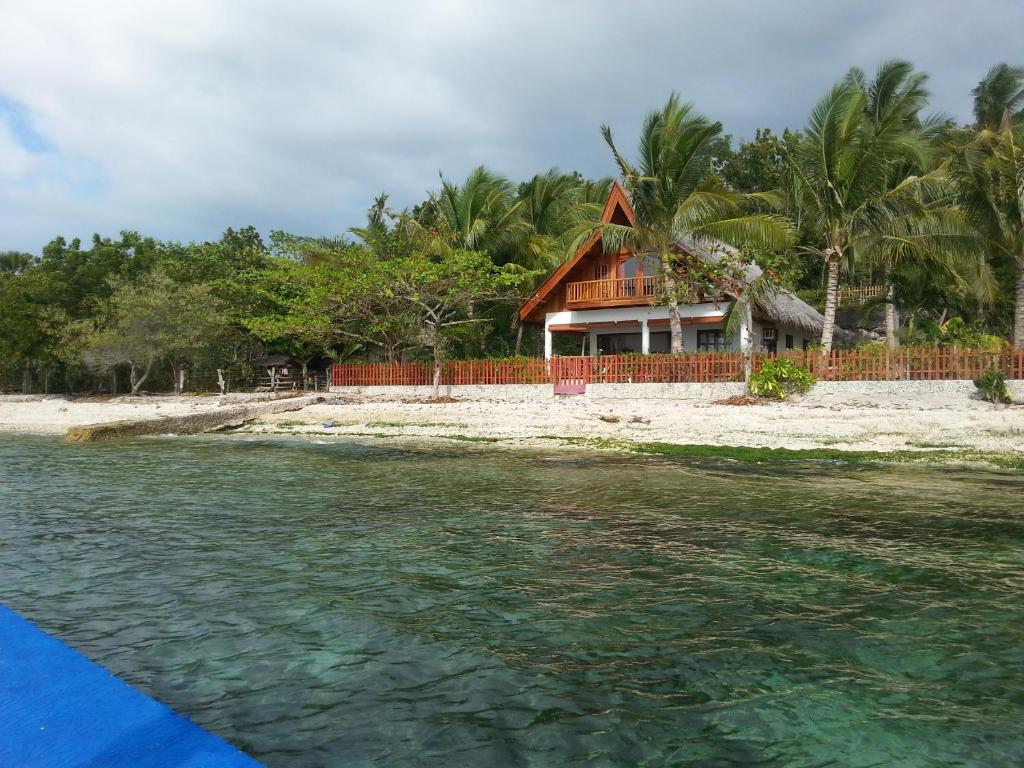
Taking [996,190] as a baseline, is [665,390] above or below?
below

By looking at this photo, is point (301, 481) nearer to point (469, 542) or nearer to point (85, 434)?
point (469, 542)

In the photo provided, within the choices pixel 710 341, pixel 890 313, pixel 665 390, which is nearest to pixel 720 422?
pixel 665 390

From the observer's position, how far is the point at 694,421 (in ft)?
52.7

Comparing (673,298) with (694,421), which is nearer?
(694,421)

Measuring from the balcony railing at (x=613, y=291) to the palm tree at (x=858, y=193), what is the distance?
5968 millimetres

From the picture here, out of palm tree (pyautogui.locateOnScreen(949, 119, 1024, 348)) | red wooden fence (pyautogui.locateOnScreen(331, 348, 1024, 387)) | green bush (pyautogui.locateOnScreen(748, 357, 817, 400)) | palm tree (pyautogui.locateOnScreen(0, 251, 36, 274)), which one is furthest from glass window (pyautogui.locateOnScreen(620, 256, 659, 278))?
palm tree (pyautogui.locateOnScreen(0, 251, 36, 274))

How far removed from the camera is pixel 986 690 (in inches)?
133

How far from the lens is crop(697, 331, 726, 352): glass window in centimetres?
2766

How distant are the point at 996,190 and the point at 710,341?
36.1 ft

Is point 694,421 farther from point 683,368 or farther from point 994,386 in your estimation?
point 994,386

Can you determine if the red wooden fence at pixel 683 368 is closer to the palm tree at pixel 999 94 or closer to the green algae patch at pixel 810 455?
the green algae patch at pixel 810 455

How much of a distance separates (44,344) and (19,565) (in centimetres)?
3164

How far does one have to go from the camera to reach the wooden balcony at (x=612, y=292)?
26.1m

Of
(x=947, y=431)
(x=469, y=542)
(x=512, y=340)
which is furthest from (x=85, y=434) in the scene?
(x=512, y=340)
